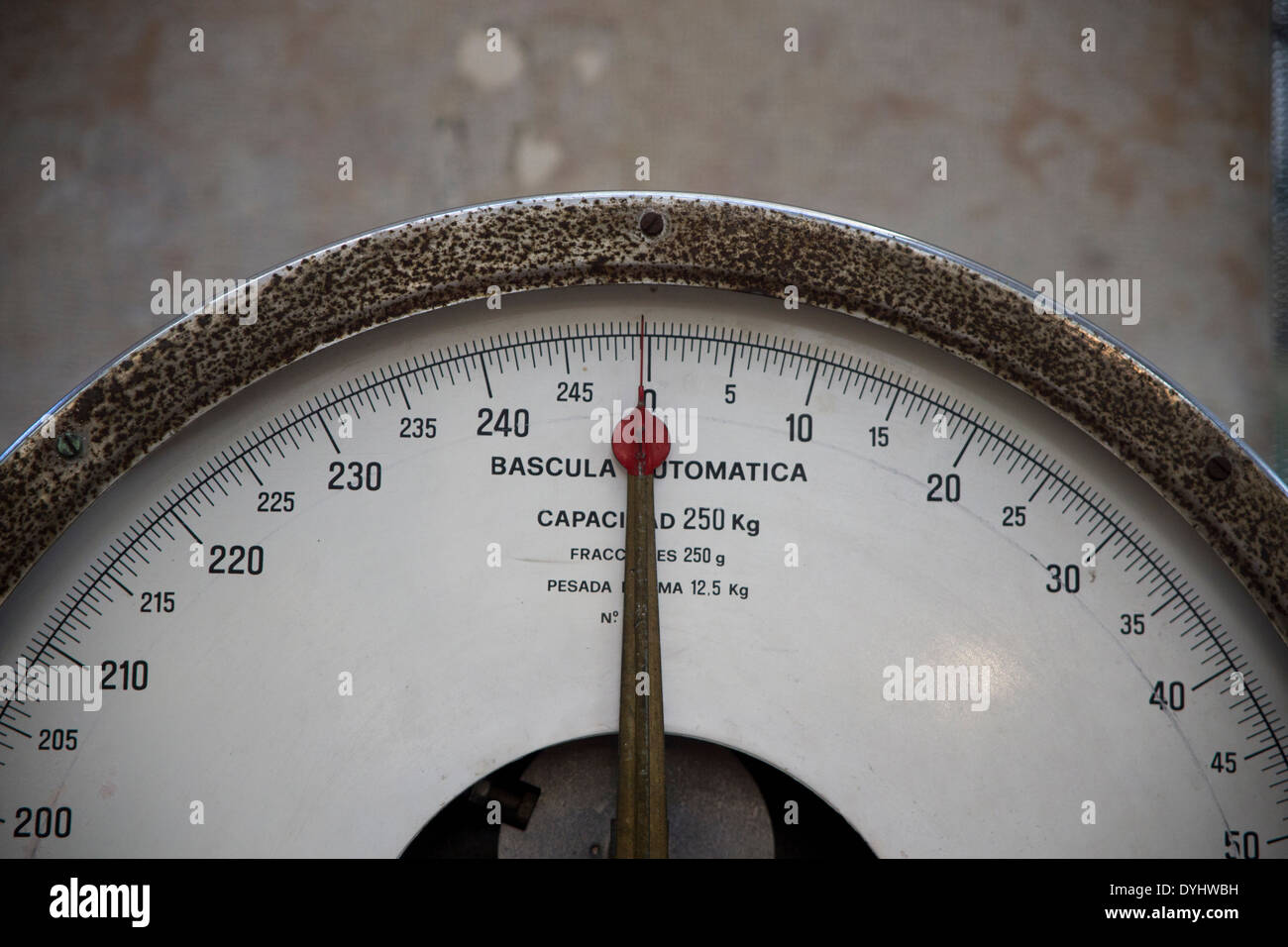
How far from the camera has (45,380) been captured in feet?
4.06

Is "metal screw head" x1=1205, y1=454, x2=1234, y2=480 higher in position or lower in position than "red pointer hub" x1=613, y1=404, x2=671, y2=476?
lower

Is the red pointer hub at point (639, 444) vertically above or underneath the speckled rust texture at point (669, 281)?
underneath

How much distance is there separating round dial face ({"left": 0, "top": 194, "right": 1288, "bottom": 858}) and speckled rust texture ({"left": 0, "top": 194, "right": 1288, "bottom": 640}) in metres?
0.03

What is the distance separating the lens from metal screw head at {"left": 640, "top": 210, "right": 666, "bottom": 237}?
77 centimetres

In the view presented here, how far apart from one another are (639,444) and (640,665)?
14 centimetres

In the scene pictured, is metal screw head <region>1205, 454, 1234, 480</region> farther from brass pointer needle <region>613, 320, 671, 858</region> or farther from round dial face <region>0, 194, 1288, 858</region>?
brass pointer needle <region>613, 320, 671, 858</region>

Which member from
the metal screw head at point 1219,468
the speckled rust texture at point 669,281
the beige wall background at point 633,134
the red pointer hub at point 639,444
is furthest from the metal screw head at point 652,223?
the beige wall background at point 633,134

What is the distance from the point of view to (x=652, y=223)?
77 cm

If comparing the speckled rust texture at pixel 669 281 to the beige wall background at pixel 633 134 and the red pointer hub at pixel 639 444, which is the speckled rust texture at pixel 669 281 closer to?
the red pointer hub at pixel 639 444

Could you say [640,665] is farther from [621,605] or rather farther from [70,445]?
[70,445]

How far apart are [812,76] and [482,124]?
34 centimetres

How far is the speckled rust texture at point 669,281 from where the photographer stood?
2.50 ft

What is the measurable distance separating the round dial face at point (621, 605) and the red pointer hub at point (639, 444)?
0.04 feet

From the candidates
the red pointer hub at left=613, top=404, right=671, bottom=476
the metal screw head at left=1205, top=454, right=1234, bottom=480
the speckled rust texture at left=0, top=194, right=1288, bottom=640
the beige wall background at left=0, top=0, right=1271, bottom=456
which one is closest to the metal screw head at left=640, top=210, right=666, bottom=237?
the speckled rust texture at left=0, top=194, right=1288, bottom=640
